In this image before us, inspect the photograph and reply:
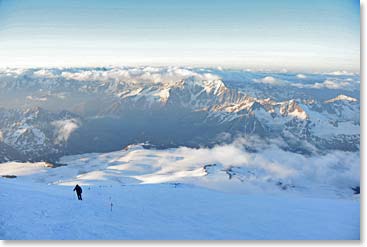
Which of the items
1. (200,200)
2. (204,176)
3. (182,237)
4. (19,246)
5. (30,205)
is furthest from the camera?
(204,176)

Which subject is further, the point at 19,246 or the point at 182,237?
the point at 182,237

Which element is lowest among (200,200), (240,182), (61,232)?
(240,182)

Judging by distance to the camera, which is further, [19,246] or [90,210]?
[90,210]

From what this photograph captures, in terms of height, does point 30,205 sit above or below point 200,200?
above

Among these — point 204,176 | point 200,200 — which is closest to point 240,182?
point 204,176

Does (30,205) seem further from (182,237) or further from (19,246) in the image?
(182,237)

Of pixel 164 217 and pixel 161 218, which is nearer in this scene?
pixel 161 218

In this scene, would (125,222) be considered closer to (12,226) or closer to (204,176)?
(12,226)

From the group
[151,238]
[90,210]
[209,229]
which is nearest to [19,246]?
[90,210]

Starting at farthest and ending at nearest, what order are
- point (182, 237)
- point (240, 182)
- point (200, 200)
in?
point (240, 182)
point (200, 200)
point (182, 237)
